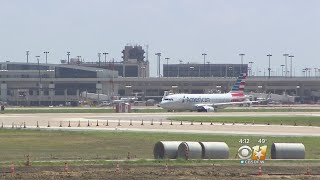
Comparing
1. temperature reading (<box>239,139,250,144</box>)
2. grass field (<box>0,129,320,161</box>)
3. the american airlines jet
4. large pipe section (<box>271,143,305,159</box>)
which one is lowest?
grass field (<box>0,129,320,161</box>)

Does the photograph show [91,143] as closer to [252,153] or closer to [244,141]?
[244,141]

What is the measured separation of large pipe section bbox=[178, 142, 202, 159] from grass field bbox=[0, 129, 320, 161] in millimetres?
4204

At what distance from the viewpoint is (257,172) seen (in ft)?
167

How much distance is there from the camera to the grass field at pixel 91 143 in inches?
2510

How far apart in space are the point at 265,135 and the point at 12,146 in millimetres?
27631

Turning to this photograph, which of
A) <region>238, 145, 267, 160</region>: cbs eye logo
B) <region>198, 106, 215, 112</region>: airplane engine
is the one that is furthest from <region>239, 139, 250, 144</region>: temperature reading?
<region>198, 106, 215, 112</region>: airplane engine

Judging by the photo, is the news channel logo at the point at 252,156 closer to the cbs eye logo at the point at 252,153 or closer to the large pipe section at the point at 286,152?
the cbs eye logo at the point at 252,153

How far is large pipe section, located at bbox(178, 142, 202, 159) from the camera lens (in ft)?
190

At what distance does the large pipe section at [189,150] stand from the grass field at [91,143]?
4.20m

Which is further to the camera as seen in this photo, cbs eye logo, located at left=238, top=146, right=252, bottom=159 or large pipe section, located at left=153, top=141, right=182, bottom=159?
large pipe section, located at left=153, top=141, right=182, bottom=159

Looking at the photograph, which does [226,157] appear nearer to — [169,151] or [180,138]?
[169,151]

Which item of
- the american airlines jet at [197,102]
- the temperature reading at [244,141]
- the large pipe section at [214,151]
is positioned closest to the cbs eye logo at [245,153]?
the large pipe section at [214,151]

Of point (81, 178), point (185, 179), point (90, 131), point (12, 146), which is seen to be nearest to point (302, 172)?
point (185, 179)

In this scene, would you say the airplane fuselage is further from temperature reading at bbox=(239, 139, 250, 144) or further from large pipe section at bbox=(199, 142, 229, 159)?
large pipe section at bbox=(199, 142, 229, 159)
